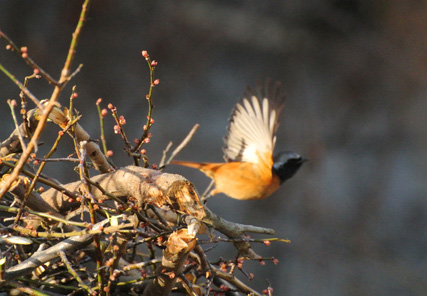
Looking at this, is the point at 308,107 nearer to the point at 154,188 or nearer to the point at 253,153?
the point at 253,153

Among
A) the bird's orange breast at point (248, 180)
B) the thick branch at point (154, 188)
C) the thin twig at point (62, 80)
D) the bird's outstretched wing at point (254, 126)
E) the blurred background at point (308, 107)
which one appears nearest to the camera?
the thin twig at point (62, 80)

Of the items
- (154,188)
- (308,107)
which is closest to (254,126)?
(308,107)

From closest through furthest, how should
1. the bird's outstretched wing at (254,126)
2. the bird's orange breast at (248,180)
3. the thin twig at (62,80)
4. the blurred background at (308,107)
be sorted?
the thin twig at (62,80)
the bird's outstretched wing at (254,126)
the bird's orange breast at (248,180)
the blurred background at (308,107)

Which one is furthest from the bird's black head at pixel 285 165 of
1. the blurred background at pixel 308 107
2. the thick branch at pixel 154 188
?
the thick branch at pixel 154 188

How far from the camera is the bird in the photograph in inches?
80.0

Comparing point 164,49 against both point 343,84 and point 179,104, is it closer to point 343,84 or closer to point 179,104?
point 179,104

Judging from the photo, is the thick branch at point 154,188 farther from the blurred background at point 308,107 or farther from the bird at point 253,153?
the blurred background at point 308,107

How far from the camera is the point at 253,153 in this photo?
6.93ft

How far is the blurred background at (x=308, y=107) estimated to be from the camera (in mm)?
2480

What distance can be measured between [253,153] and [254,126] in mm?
116

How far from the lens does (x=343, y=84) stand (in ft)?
9.64

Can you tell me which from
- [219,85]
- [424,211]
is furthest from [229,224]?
[424,211]

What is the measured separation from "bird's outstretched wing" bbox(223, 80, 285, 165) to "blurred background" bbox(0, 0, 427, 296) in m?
0.55

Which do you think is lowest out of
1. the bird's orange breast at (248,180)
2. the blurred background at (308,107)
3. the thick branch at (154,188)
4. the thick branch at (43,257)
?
A: the thick branch at (43,257)
